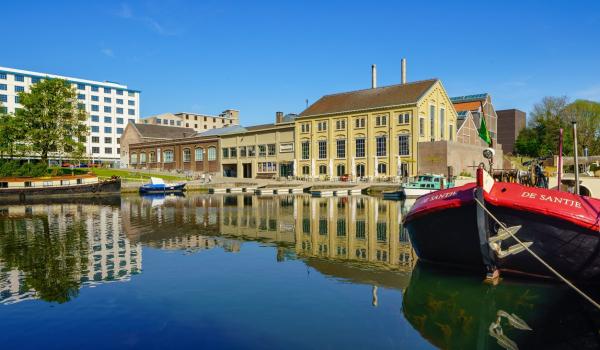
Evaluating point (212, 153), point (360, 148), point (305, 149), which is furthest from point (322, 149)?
point (212, 153)

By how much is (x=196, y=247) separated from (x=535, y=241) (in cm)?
1219

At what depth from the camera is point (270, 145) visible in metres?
71.4

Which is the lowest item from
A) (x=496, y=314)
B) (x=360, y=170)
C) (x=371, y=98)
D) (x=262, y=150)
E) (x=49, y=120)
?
(x=496, y=314)

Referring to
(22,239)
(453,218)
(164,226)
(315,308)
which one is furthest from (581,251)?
(22,239)

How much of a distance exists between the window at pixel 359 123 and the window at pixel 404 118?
573 cm

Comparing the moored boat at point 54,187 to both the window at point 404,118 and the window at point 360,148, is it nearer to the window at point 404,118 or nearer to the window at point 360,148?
the window at point 360,148

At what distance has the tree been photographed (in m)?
59.9

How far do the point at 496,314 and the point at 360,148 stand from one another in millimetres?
52945

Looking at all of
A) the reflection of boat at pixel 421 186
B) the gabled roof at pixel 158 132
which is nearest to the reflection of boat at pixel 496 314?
the reflection of boat at pixel 421 186

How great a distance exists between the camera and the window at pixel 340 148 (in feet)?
208

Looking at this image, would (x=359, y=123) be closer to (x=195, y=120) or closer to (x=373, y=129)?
(x=373, y=129)

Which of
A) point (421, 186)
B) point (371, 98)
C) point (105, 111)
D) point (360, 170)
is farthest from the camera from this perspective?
point (105, 111)

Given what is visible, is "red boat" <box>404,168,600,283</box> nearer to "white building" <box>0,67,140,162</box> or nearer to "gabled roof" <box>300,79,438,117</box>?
"gabled roof" <box>300,79,438,117</box>

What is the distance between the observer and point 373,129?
59906mm
